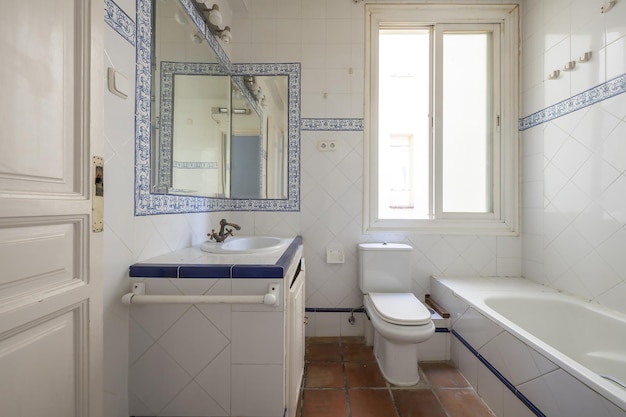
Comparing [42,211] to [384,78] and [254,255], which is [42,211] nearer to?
[254,255]

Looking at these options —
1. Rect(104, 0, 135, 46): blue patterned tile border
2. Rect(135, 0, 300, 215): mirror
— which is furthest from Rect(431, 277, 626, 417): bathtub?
Rect(104, 0, 135, 46): blue patterned tile border

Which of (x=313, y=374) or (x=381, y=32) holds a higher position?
(x=381, y=32)

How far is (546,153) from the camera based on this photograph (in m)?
1.90

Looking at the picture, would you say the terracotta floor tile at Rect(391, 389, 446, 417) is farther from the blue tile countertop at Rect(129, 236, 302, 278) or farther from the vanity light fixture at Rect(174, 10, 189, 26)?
the vanity light fixture at Rect(174, 10, 189, 26)

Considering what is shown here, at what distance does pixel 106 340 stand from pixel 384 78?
2421 millimetres

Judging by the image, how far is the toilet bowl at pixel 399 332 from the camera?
1.50 metres

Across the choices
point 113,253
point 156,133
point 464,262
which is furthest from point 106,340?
point 464,262

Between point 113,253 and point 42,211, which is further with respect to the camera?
point 113,253

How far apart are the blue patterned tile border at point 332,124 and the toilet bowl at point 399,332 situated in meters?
1.30

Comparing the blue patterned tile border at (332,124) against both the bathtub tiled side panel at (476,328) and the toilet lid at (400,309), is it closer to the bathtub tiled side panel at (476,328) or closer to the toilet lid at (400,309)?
the toilet lid at (400,309)

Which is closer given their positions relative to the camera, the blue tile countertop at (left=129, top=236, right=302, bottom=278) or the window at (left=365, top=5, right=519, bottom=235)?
the blue tile countertop at (left=129, top=236, right=302, bottom=278)

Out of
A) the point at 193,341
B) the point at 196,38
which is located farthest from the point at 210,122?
the point at 193,341

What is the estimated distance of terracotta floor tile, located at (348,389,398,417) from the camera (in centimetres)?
138

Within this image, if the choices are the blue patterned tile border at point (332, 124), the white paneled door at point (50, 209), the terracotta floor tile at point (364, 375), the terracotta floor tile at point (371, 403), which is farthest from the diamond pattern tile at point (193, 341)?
the blue patterned tile border at point (332, 124)
